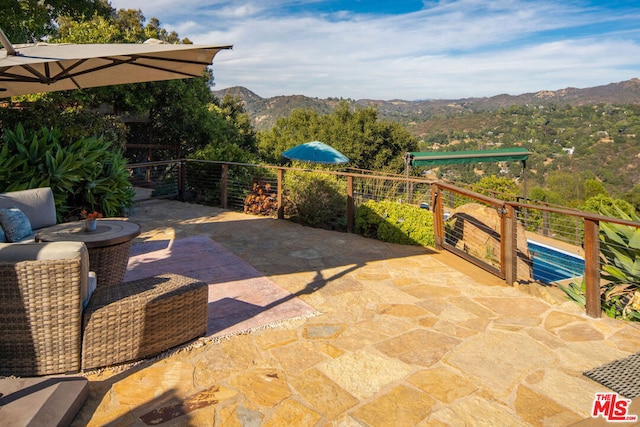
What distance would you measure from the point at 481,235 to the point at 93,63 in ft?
18.4

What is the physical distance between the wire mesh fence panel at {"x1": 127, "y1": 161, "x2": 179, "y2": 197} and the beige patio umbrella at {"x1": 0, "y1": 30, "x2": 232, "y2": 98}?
3.99m

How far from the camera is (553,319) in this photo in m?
3.33

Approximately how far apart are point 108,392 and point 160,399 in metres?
0.32

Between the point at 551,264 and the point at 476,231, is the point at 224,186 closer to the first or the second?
the point at 476,231

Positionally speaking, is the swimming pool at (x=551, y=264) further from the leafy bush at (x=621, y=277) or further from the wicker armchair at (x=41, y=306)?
the wicker armchair at (x=41, y=306)

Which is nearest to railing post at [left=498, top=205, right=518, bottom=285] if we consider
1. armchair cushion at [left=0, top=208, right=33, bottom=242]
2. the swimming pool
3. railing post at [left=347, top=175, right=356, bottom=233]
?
railing post at [left=347, top=175, right=356, bottom=233]

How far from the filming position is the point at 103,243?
3.33 m

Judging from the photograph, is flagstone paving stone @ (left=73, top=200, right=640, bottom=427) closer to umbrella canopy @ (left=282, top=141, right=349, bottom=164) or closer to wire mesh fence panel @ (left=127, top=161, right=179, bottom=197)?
wire mesh fence panel @ (left=127, top=161, right=179, bottom=197)

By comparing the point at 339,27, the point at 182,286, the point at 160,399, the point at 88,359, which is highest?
the point at 339,27

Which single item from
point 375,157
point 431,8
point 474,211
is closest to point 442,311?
point 474,211

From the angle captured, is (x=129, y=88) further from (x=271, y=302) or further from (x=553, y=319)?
(x=553, y=319)

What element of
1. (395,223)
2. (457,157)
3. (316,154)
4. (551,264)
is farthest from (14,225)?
(457,157)

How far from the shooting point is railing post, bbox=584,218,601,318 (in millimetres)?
3246

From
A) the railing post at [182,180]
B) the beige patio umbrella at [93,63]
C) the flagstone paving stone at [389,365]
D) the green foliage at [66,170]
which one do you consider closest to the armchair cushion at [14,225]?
the beige patio umbrella at [93,63]
